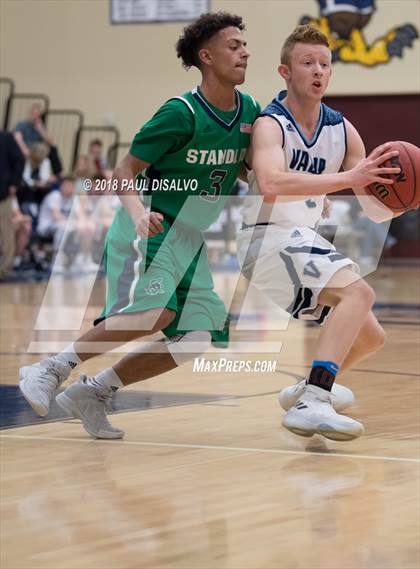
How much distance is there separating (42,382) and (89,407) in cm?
20

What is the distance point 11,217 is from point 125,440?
10.4 metres

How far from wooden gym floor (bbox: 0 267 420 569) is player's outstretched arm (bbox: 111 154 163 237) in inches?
31.9

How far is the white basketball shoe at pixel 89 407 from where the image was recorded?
15.6ft

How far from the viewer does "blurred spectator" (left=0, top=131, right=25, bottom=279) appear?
1377cm

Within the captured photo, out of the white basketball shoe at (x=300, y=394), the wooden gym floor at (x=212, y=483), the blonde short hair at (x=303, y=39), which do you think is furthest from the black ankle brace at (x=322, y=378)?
the blonde short hair at (x=303, y=39)

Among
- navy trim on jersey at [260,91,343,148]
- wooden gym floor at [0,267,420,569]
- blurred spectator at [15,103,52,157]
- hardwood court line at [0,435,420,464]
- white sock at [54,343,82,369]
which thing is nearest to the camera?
wooden gym floor at [0,267,420,569]

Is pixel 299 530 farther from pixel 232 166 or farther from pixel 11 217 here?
pixel 11 217

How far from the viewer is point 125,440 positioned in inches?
188

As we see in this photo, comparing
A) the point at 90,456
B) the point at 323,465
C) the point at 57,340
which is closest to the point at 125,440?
the point at 90,456

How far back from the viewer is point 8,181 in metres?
14.0

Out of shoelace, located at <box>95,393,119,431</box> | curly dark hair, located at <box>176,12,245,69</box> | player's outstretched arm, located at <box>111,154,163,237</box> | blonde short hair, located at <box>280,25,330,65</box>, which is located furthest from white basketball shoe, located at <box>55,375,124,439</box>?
A: blonde short hair, located at <box>280,25,330,65</box>

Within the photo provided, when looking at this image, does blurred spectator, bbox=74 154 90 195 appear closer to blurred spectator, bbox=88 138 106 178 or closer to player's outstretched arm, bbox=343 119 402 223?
blurred spectator, bbox=88 138 106 178

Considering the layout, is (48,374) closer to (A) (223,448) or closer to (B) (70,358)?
(B) (70,358)

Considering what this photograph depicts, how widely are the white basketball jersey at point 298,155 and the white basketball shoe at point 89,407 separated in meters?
0.91
